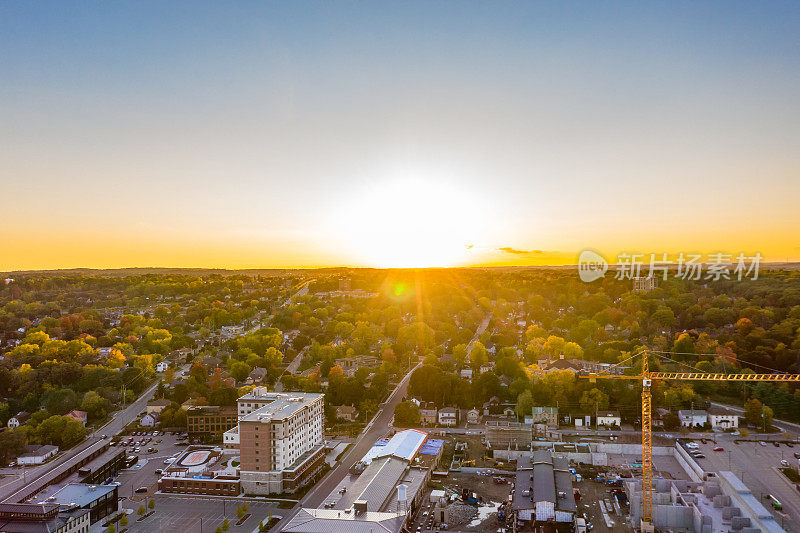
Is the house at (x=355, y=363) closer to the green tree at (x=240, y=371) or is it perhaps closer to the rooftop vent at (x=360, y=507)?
the green tree at (x=240, y=371)

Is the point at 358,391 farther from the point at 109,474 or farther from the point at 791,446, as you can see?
the point at 791,446

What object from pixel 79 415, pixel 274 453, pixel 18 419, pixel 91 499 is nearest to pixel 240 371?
pixel 79 415

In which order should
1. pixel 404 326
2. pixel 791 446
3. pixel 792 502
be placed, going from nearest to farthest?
pixel 792 502
pixel 791 446
pixel 404 326

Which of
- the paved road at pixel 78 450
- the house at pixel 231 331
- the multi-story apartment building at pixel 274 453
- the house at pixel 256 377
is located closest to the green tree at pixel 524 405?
the multi-story apartment building at pixel 274 453

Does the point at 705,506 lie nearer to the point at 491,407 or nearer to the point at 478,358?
the point at 491,407

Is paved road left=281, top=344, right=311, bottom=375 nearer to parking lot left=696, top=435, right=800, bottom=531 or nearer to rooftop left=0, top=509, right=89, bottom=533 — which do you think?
rooftop left=0, top=509, right=89, bottom=533

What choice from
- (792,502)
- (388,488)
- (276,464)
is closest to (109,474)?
(276,464)
